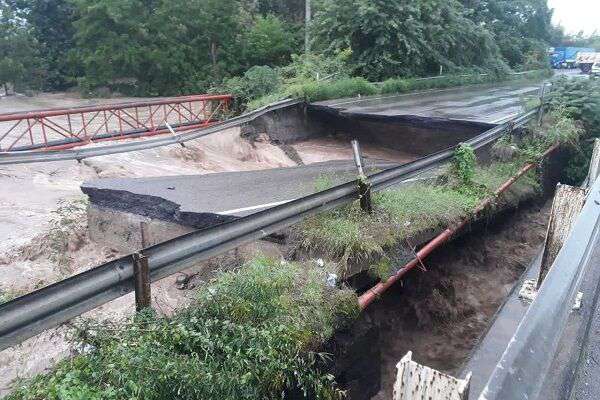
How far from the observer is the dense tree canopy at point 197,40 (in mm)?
22461

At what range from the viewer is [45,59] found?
3356 centimetres

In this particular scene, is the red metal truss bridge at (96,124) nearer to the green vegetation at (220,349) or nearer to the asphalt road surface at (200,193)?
the asphalt road surface at (200,193)

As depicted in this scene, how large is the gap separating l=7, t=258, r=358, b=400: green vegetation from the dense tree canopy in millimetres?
18985

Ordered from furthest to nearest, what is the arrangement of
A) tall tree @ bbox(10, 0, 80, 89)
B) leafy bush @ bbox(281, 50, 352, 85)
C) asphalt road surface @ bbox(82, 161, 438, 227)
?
tall tree @ bbox(10, 0, 80, 89) < leafy bush @ bbox(281, 50, 352, 85) < asphalt road surface @ bbox(82, 161, 438, 227)

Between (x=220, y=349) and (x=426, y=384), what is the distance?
183 centimetres

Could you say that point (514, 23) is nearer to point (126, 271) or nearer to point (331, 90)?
point (331, 90)

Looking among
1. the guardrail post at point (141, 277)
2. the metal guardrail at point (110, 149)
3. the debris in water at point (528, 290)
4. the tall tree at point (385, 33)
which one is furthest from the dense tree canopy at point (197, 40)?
the guardrail post at point (141, 277)

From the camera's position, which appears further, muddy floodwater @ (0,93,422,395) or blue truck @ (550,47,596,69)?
blue truck @ (550,47,596,69)

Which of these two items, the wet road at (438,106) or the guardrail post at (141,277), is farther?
the wet road at (438,106)

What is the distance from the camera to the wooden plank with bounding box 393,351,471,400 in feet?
5.76

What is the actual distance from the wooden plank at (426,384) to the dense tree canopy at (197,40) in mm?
20775

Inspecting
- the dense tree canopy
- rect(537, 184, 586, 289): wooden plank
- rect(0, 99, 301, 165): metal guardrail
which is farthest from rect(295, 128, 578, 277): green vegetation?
the dense tree canopy

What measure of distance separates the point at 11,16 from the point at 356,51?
78.8 ft

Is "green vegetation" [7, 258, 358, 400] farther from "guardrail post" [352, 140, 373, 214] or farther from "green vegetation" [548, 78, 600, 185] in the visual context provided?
"green vegetation" [548, 78, 600, 185]
